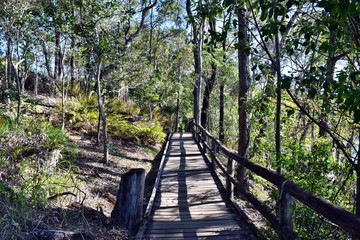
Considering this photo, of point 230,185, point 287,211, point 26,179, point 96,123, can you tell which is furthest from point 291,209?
point 96,123

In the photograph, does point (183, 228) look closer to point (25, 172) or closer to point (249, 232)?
point (249, 232)

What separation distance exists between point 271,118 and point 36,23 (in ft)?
26.4

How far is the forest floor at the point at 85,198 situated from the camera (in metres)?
3.12

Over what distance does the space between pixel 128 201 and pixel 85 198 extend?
3.92ft

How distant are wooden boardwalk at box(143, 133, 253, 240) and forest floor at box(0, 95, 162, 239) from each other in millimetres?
713

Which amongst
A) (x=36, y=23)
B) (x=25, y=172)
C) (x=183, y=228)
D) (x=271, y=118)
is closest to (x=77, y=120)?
(x=36, y=23)

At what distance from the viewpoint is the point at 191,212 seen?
479 centimetres

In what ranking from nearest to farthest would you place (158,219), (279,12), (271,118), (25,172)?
(279,12)
(158,219)
(25,172)
(271,118)

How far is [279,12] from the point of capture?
3.27 m

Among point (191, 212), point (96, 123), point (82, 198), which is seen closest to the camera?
point (191, 212)

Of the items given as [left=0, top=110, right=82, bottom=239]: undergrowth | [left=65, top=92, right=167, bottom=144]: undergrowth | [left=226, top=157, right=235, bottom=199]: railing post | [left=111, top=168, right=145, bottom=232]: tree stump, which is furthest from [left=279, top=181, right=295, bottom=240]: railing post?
[left=65, top=92, right=167, bottom=144]: undergrowth

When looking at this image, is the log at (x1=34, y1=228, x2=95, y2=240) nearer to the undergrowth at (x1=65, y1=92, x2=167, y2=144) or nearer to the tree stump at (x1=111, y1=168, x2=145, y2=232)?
the tree stump at (x1=111, y1=168, x2=145, y2=232)

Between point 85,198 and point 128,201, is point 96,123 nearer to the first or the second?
point 85,198

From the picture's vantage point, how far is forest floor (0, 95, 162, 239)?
3119 millimetres
